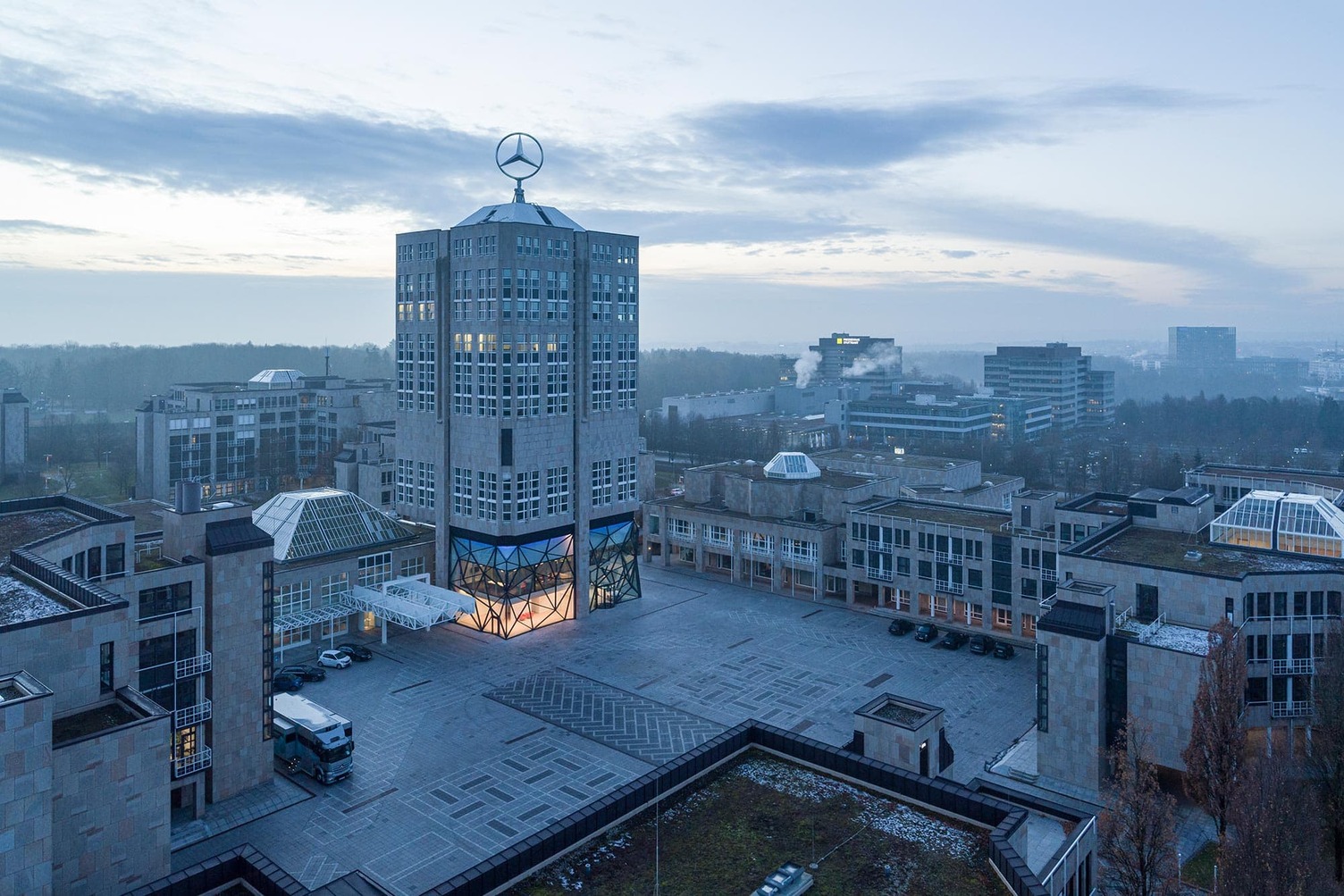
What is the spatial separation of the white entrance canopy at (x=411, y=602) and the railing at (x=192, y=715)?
21492mm

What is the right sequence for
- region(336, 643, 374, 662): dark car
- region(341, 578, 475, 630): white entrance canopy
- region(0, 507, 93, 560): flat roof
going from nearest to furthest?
region(0, 507, 93, 560): flat roof
region(336, 643, 374, 662): dark car
region(341, 578, 475, 630): white entrance canopy

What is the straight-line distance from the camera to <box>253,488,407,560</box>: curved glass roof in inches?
2621

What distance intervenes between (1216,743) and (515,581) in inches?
1970

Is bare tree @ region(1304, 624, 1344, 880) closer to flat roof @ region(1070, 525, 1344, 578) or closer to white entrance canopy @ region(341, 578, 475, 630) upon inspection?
flat roof @ region(1070, 525, 1344, 578)

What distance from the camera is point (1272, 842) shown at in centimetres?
3106

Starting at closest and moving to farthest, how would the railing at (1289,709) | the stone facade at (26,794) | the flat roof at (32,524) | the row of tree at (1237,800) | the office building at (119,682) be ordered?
1. the stone facade at (26,794)
2. the office building at (119,682)
3. the row of tree at (1237,800)
4. the flat roof at (32,524)
5. the railing at (1289,709)

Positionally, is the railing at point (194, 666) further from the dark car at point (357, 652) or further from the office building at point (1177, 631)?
the office building at point (1177, 631)

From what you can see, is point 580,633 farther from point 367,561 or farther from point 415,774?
point 415,774

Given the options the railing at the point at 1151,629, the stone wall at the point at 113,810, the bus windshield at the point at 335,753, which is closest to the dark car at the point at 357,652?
the bus windshield at the point at 335,753

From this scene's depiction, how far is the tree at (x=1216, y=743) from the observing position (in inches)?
1457

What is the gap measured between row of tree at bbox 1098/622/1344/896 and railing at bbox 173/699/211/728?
40.2 m

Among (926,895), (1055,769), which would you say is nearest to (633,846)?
(926,895)

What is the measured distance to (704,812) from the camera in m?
28.8

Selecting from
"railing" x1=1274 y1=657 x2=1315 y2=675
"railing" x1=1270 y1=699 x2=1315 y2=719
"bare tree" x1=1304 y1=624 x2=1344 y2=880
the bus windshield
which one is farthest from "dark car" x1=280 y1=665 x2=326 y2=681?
"railing" x1=1274 y1=657 x2=1315 y2=675
